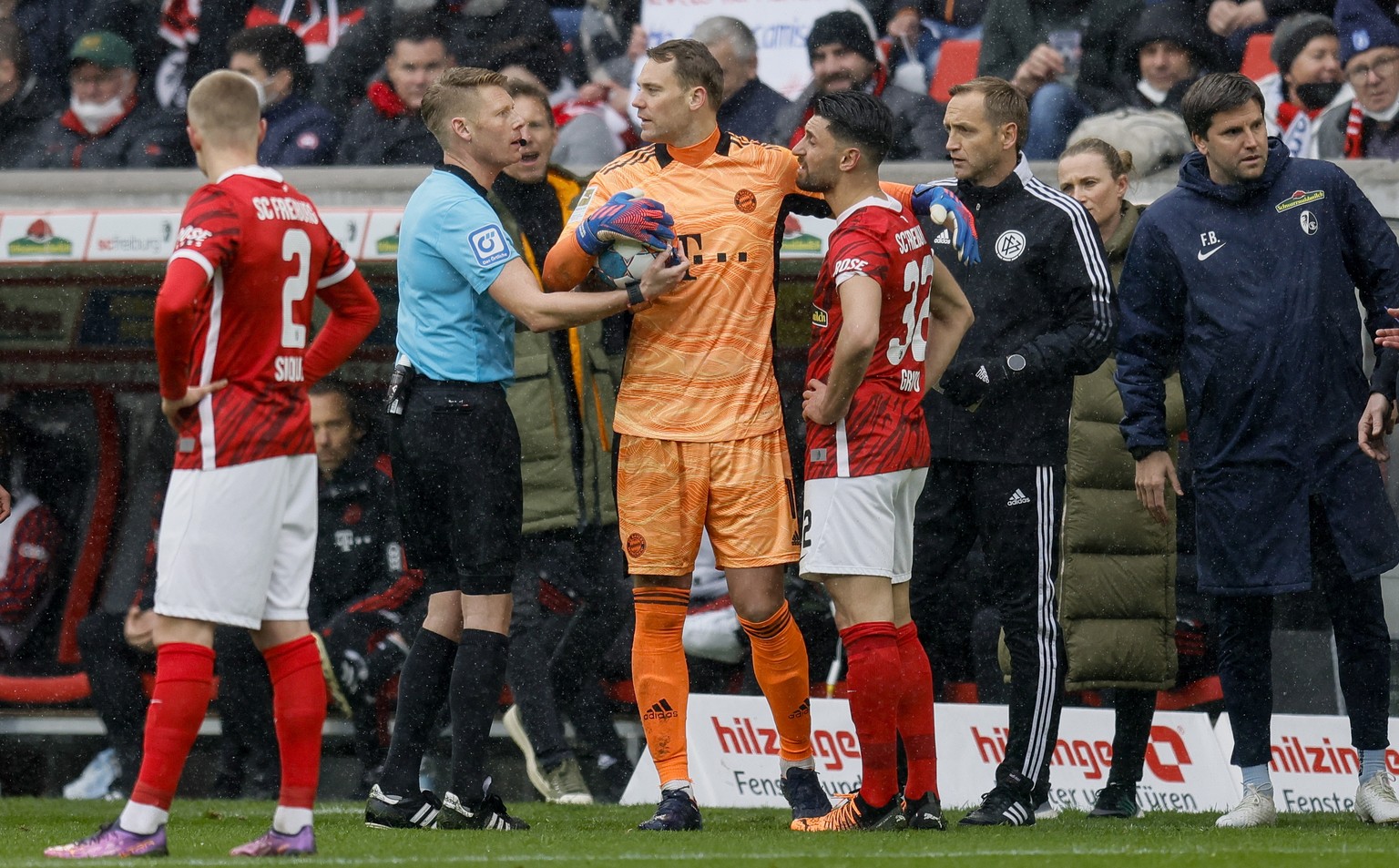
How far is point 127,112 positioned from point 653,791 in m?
4.69

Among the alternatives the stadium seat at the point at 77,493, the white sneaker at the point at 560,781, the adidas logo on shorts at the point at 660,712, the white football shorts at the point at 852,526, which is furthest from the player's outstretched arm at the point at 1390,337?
the stadium seat at the point at 77,493

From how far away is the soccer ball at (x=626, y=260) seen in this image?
487 centimetres

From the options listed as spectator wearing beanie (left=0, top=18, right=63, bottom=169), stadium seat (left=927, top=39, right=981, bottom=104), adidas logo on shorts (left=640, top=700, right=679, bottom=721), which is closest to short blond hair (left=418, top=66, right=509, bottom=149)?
adidas logo on shorts (left=640, top=700, right=679, bottom=721)

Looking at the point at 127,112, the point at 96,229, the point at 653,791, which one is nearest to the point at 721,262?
the point at 653,791

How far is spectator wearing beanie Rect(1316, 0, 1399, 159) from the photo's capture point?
7609 mm

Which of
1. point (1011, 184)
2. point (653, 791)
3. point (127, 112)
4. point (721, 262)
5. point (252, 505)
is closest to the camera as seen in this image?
point (252, 505)

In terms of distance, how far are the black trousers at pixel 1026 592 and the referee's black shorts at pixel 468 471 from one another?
4.37 feet

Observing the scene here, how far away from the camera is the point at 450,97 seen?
16.8 ft

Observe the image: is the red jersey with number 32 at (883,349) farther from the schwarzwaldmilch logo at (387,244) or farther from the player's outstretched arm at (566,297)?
the schwarzwaldmilch logo at (387,244)

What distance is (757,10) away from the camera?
8.56 meters

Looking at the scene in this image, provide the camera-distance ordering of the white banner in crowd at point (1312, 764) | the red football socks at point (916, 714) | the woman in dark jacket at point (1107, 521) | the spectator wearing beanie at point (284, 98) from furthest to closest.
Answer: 1. the spectator wearing beanie at point (284, 98)
2. the white banner in crowd at point (1312, 764)
3. the woman in dark jacket at point (1107, 521)
4. the red football socks at point (916, 714)

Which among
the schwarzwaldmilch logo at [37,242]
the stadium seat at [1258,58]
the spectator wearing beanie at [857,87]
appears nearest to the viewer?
the schwarzwaldmilch logo at [37,242]

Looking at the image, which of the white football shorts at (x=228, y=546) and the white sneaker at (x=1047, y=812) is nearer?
the white football shorts at (x=228, y=546)

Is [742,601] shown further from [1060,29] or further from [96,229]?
[1060,29]
